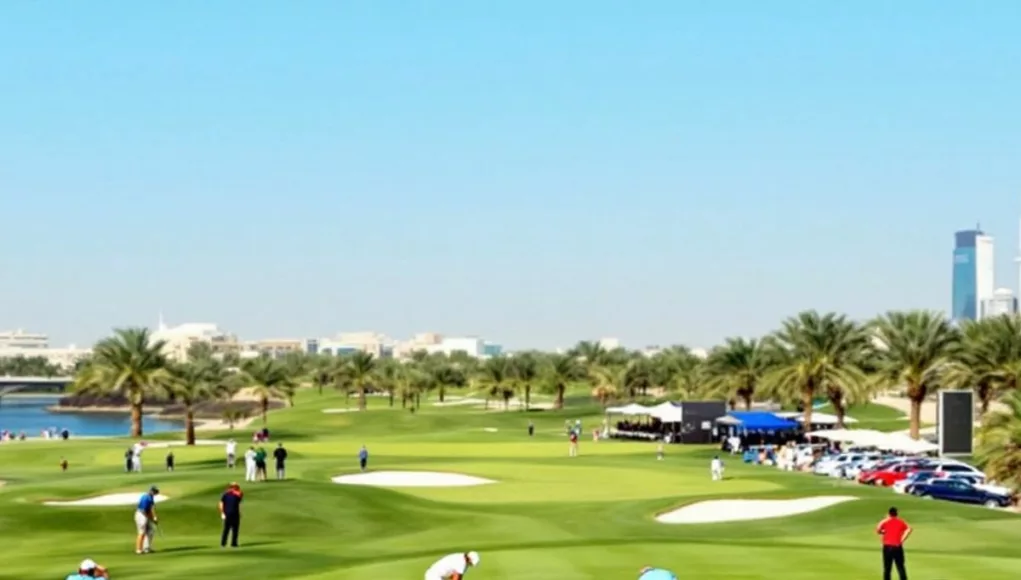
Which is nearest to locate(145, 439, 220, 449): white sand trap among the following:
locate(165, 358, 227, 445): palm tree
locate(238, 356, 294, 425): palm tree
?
locate(165, 358, 227, 445): palm tree

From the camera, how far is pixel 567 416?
14275 cm

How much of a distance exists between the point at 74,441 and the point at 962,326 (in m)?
63.8

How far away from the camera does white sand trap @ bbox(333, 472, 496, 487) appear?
215 ft

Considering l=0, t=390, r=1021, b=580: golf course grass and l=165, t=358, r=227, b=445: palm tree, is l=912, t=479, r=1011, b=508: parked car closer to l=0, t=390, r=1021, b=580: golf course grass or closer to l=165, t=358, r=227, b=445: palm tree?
l=0, t=390, r=1021, b=580: golf course grass

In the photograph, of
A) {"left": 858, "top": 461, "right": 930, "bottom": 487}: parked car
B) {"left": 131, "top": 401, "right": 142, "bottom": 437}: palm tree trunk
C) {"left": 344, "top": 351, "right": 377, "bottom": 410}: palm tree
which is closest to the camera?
{"left": 858, "top": 461, "right": 930, "bottom": 487}: parked car

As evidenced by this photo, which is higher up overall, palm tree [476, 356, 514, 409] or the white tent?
palm tree [476, 356, 514, 409]

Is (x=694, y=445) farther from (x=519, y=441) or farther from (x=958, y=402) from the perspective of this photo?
(x=958, y=402)

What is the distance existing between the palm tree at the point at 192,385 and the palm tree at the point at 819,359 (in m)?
41.1

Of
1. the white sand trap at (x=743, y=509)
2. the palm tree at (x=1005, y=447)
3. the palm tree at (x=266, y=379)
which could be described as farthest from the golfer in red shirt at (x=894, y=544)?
the palm tree at (x=266, y=379)

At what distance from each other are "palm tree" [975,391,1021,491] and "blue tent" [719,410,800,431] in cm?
3357

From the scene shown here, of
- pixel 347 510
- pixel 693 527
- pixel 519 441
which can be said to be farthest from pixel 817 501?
pixel 519 441

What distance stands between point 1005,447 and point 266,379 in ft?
266

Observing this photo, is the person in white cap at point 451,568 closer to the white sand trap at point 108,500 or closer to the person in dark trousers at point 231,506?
the person in dark trousers at point 231,506

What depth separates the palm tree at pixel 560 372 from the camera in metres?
154
